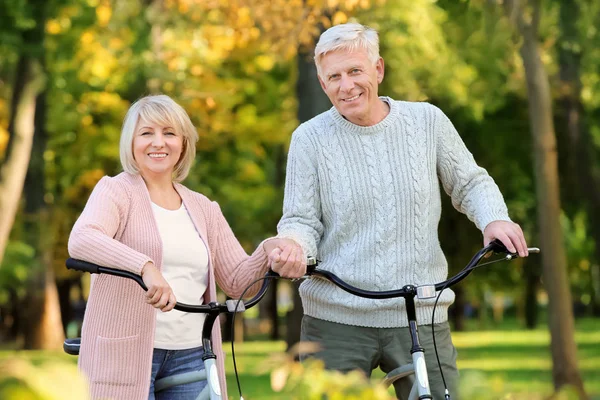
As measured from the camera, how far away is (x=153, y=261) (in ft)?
13.0

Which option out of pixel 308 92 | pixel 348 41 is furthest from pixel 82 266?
pixel 308 92

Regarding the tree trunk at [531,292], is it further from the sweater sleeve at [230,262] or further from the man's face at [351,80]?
the man's face at [351,80]

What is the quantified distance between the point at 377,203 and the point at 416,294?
47 centimetres

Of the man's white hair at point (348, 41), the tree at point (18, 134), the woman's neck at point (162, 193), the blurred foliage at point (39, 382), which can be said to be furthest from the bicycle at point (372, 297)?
the tree at point (18, 134)

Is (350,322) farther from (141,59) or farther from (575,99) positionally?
(141,59)

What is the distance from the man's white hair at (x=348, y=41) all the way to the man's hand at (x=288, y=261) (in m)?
0.70

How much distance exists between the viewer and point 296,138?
4.26 metres

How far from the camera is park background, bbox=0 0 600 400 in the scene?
1255 centimetres

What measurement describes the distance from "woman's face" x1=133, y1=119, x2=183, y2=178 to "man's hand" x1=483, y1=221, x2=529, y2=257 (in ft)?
3.69

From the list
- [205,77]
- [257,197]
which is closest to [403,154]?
[205,77]

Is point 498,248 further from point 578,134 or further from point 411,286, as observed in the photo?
point 578,134

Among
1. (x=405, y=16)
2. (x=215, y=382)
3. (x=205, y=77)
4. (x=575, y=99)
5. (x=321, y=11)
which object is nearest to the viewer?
(x=215, y=382)

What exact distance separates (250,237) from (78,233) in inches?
881

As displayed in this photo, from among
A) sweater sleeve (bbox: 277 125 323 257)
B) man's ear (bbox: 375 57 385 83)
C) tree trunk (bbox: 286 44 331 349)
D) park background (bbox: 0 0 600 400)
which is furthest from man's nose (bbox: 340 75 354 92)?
tree trunk (bbox: 286 44 331 349)
